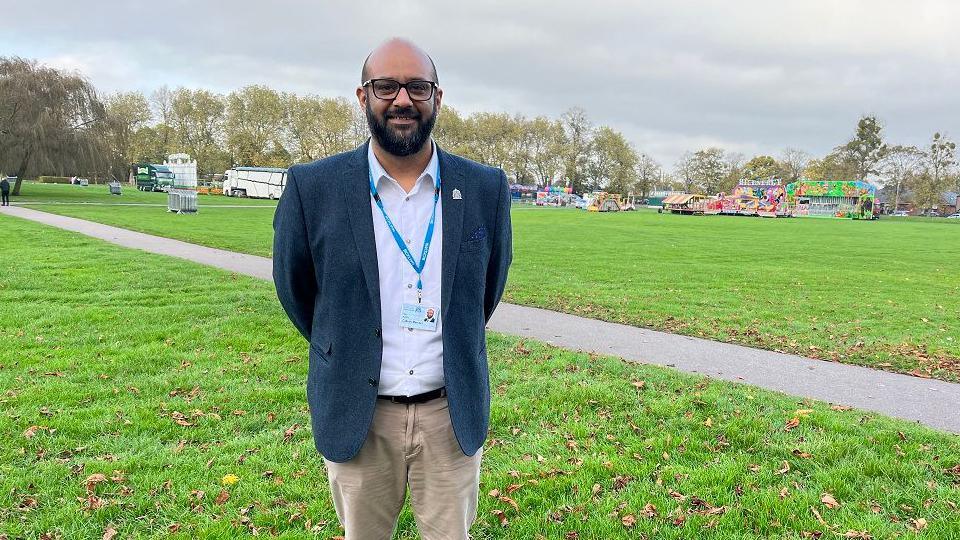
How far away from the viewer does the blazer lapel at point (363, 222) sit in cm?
197

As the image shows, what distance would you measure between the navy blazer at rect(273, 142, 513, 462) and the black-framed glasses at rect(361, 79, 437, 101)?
22 centimetres

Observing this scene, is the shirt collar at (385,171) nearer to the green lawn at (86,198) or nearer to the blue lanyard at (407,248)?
the blue lanyard at (407,248)

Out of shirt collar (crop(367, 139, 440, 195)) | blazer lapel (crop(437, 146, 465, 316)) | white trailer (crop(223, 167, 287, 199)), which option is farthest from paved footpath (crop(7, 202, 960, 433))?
white trailer (crop(223, 167, 287, 199))

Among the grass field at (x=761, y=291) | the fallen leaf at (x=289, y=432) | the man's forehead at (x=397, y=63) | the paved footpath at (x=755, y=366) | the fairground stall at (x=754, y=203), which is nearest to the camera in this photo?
the man's forehead at (x=397, y=63)

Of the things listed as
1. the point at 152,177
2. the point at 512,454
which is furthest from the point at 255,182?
the point at 512,454

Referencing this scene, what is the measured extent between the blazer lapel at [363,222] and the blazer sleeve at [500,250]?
49cm

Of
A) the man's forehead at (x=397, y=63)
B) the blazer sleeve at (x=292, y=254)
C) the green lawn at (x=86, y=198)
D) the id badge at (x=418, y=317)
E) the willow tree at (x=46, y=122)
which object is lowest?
the green lawn at (x=86, y=198)

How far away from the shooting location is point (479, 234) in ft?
7.05

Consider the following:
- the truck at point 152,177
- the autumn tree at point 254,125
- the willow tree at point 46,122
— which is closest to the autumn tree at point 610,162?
the autumn tree at point 254,125

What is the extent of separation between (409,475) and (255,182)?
62997 mm

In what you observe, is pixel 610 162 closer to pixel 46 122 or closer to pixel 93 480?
pixel 46 122

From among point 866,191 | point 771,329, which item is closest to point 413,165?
point 771,329

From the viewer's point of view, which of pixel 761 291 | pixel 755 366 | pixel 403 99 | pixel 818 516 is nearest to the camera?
pixel 403 99

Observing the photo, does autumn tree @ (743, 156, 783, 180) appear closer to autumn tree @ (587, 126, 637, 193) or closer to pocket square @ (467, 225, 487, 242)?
autumn tree @ (587, 126, 637, 193)
